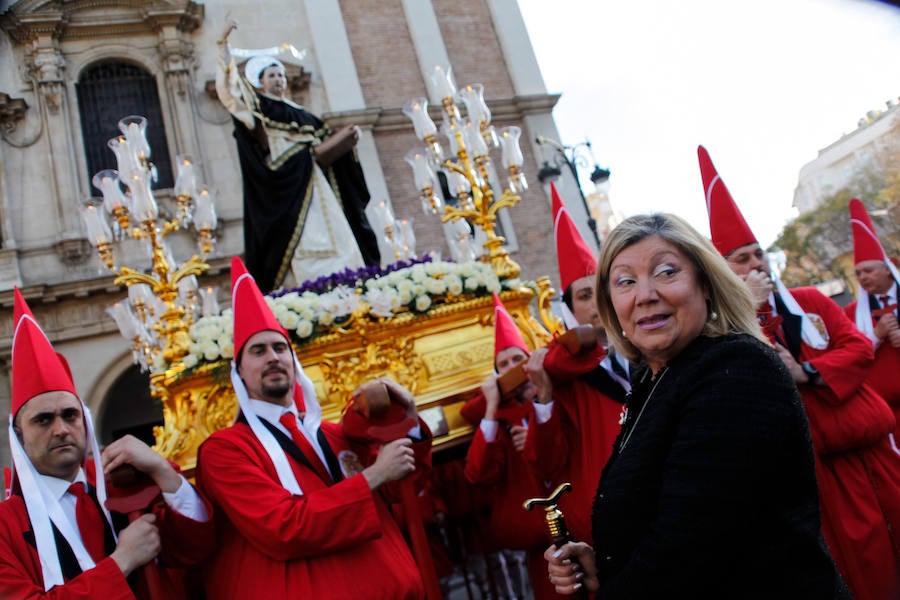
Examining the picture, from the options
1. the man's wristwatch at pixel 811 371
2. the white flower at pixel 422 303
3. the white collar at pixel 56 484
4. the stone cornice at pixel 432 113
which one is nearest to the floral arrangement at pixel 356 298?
the white flower at pixel 422 303

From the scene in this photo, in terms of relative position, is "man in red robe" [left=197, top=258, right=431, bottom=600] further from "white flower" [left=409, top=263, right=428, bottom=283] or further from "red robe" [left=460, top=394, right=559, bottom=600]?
"white flower" [left=409, top=263, right=428, bottom=283]

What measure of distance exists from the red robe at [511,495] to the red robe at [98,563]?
1562 millimetres

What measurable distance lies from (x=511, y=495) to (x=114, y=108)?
550 inches

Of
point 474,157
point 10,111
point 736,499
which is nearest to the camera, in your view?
point 736,499

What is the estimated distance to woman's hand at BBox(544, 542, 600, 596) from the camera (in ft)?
5.42

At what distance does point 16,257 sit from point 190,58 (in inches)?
210

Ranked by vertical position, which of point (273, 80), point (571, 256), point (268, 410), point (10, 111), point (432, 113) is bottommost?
point (268, 410)

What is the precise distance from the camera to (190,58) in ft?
48.9

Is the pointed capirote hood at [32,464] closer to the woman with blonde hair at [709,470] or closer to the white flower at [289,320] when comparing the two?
the white flower at [289,320]

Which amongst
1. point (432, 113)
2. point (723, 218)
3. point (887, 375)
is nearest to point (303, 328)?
point (723, 218)

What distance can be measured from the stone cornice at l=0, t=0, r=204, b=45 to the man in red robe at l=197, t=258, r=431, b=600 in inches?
560

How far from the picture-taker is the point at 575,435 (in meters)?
3.20

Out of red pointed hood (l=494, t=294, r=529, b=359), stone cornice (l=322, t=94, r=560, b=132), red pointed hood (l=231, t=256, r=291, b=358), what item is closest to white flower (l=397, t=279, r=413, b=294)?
red pointed hood (l=494, t=294, r=529, b=359)

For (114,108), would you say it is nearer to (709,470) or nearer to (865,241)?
(865,241)
